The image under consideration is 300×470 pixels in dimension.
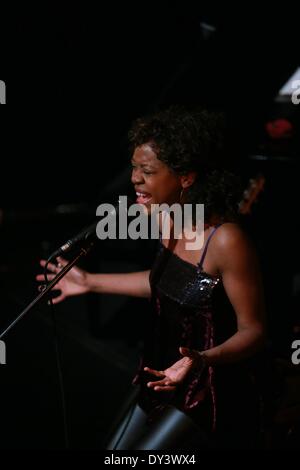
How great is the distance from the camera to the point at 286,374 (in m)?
2.00

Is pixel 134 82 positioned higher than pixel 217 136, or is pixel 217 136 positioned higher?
pixel 134 82

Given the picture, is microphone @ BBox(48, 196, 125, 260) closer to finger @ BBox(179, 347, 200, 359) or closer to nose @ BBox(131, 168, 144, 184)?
nose @ BBox(131, 168, 144, 184)

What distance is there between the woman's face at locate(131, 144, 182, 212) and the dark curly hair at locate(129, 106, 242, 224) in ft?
0.08

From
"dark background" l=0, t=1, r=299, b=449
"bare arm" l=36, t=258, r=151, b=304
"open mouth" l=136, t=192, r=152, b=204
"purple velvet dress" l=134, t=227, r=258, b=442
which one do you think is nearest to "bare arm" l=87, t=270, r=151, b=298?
"bare arm" l=36, t=258, r=151, b=304

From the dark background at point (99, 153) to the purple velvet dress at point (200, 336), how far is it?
0.92 m

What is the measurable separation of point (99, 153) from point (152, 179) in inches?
108

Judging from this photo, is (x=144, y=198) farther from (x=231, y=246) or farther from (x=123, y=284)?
(x=123, y=284)

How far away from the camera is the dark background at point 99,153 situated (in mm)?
3066

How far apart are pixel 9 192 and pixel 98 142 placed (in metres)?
0.83

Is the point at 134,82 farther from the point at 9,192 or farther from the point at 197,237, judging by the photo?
the point at 197,237

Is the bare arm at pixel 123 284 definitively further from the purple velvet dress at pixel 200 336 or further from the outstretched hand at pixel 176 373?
the outstretched hand at pixel 176 373

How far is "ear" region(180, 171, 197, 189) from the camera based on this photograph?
6.05 ft

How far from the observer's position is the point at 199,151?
1.83 metres
